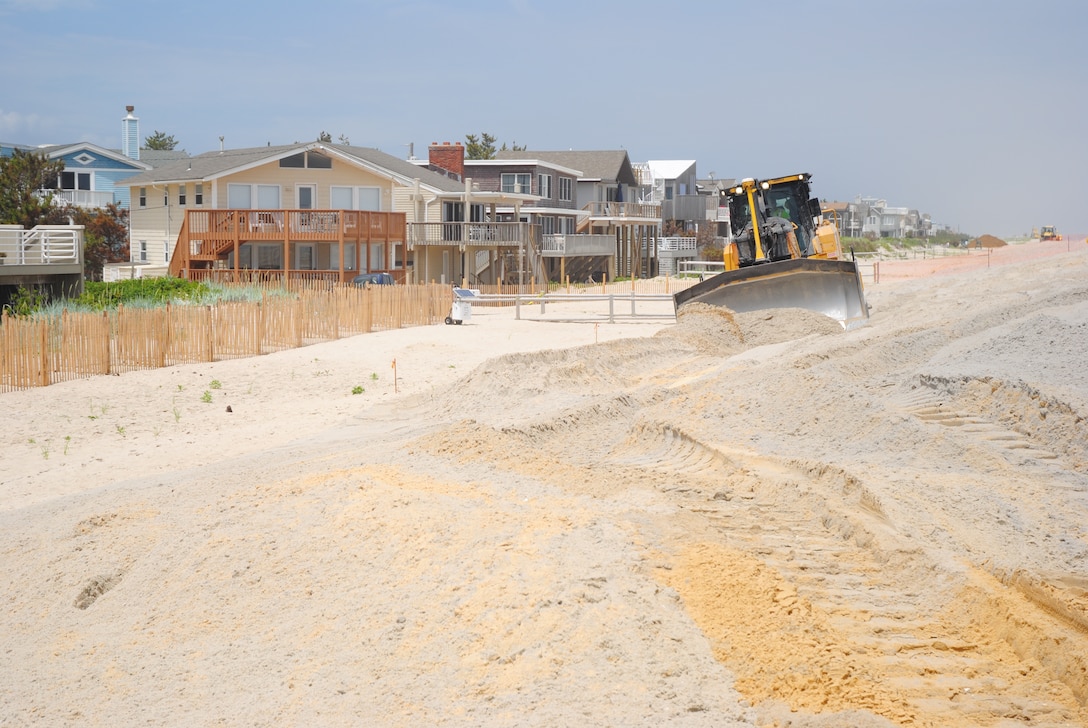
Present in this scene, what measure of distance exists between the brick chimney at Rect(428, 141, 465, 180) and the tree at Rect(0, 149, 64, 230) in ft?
61.6

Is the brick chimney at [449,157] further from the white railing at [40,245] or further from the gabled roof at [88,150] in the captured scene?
the white railing at [40,245]

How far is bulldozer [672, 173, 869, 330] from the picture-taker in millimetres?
23000

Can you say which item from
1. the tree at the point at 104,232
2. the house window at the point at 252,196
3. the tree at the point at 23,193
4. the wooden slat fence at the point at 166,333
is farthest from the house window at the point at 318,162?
the wooden slat fence at the point at 166,333

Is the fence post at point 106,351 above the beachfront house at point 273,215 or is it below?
below

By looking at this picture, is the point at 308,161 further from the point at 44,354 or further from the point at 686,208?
the point at 686,208

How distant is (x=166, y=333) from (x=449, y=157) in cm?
3903

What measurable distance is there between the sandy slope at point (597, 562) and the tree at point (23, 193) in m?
36.4

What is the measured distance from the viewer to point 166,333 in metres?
21.1

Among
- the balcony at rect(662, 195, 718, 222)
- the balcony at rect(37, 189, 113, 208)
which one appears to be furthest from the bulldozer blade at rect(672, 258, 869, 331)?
the balcony at rect(662, 195, 718, 222)

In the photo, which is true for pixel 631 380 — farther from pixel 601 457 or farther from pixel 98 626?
pixel 98 626

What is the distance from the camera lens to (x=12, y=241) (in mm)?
28219

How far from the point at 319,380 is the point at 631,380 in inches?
220

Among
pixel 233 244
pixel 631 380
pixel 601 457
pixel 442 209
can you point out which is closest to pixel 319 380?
pixel 631 380

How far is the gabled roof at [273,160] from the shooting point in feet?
150
